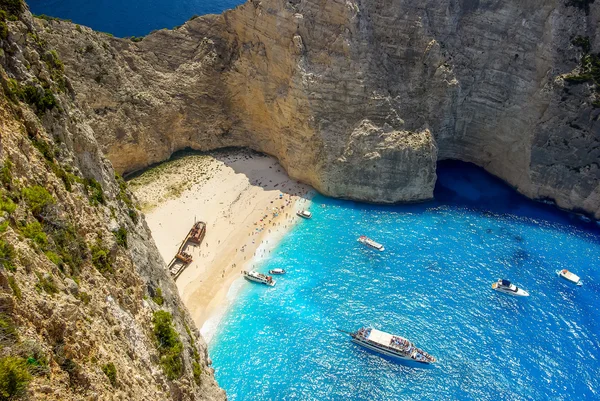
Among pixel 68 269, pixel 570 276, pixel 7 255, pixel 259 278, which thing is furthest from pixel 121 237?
pixel 570 276

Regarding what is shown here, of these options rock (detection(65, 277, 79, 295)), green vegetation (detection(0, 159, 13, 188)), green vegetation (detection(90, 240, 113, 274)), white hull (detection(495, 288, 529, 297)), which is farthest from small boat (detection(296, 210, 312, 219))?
green vegetation (detection(0, 159, 13, 188))

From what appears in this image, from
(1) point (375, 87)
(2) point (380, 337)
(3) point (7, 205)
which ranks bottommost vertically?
(2) point (380, 337)

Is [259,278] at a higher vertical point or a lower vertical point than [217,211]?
lower

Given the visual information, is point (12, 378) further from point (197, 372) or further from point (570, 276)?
point (570, 276)

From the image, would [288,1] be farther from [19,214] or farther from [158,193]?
[19,214]

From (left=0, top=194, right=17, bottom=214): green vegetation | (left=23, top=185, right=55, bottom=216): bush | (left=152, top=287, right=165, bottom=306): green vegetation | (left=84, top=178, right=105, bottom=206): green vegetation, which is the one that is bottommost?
(left=152, top=287, right=165, bottom=306): green vegetation

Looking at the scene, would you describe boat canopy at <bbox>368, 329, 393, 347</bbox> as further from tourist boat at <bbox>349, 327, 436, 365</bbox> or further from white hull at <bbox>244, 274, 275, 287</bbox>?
white hull at <bbox>244, 274, 275, 287</bbox>
